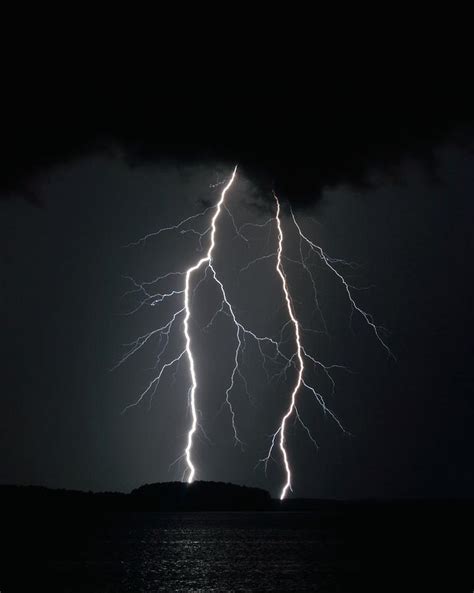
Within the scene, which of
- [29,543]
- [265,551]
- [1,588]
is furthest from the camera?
[29,543]

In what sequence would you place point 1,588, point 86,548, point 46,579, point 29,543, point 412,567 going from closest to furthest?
1. point 1,588
2. point 46,579
3. point 412,567
4. point 86,548
5. point 29,543

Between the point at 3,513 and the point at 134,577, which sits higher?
the point at 3,513

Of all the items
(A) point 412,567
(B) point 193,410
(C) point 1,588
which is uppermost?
(B) point 193,410

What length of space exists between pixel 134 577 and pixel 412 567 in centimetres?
931

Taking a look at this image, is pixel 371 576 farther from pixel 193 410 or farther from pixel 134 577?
pixel 193 410

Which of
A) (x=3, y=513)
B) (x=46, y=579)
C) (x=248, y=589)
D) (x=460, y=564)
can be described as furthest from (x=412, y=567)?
(x=3, y=513)

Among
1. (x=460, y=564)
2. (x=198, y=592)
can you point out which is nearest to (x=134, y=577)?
(x=198, y=592)

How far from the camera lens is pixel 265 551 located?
1287 inches

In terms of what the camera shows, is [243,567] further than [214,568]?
No

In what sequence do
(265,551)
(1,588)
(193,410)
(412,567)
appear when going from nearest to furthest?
1. (1,588)
2. (412,567)
3. (193,410)
4. (265,551)

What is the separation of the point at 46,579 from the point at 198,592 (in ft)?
16.7

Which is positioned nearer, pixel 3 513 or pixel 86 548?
pixel 86 548

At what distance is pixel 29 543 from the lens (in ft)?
124

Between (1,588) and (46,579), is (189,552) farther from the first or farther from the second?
(1,588)
